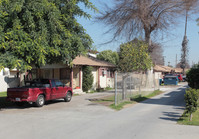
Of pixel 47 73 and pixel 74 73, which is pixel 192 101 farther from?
pixel 47 73

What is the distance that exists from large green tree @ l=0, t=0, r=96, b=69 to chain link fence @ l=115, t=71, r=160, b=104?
371 centimetres

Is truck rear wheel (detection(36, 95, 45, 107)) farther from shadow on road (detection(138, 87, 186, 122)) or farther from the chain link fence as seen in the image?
shadow on road (detection(138, 87, 186, 122))

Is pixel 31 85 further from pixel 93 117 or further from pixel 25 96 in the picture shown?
pixel 93 117

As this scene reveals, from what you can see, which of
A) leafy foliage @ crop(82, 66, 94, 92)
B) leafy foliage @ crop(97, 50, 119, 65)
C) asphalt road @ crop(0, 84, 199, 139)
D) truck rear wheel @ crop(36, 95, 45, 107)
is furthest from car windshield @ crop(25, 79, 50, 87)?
leafy foliage @ crop(97, 50, 119, 65)

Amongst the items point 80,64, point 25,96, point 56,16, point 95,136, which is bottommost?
point 95,136

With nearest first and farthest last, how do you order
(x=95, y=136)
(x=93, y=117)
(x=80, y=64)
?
(x=95, y=136) → (x=93, y=117) → (x=80, y=64)

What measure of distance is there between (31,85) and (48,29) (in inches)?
159

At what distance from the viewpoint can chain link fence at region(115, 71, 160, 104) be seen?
13.8 meters

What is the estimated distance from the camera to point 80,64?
20297 millimetres

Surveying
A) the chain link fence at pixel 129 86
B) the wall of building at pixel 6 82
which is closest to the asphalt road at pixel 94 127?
the chain link fence at pixel 129 86

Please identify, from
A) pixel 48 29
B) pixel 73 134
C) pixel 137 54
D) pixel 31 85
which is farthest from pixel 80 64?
pixel 73 134

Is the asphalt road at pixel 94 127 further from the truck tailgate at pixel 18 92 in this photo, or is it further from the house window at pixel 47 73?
the house window at pixel 47 73

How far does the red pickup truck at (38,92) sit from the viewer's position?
11484mm

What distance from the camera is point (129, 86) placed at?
1540cm
